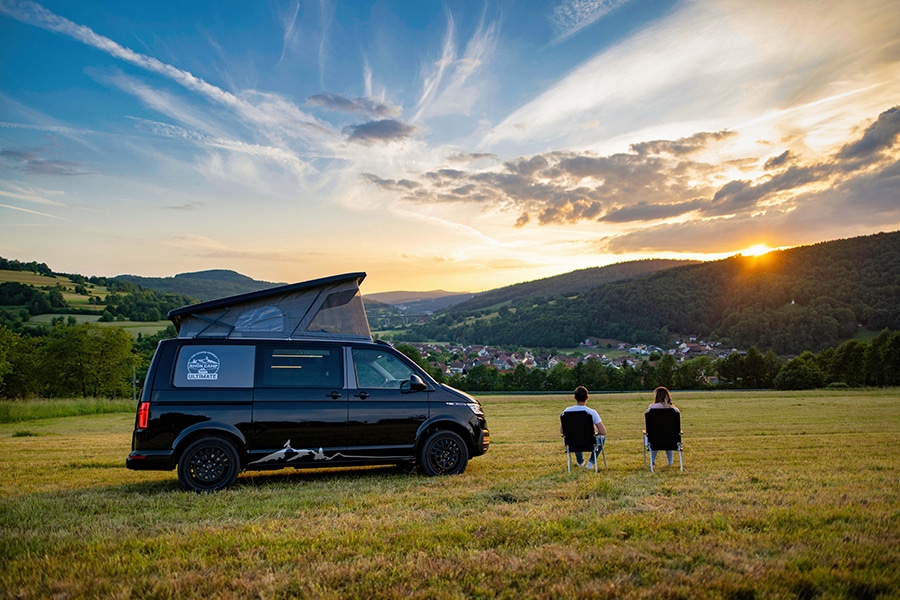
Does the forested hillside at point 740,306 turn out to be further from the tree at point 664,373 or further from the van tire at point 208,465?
the van tire at point 208,465

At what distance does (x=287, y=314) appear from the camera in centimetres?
961

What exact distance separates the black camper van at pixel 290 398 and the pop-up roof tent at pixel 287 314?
0.06 feet

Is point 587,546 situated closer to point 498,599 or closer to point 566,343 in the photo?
point 498,599

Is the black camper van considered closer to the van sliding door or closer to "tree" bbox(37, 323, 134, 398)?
the van sliding door

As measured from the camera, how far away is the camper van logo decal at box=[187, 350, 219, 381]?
28.9ft

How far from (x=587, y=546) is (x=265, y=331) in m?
6.17

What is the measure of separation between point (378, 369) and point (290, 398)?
1455mm

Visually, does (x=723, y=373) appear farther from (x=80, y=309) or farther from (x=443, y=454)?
(x=80, y=309)

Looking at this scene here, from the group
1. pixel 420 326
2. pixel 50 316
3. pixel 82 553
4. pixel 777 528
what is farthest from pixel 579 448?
pixel 420 326

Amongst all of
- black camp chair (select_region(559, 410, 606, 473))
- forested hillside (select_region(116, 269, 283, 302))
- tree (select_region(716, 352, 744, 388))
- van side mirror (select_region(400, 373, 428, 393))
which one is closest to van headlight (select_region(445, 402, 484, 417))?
van side mirror (select_region(400, 373, 428, 393))

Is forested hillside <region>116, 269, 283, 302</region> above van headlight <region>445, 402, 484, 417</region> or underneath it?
above

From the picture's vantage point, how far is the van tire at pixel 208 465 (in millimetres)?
8500

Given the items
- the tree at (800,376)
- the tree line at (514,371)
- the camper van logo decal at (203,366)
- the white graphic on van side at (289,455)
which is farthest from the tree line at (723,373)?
the camper van logo decal at (203,366)

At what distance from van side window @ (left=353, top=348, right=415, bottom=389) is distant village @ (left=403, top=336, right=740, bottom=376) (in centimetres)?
8014
